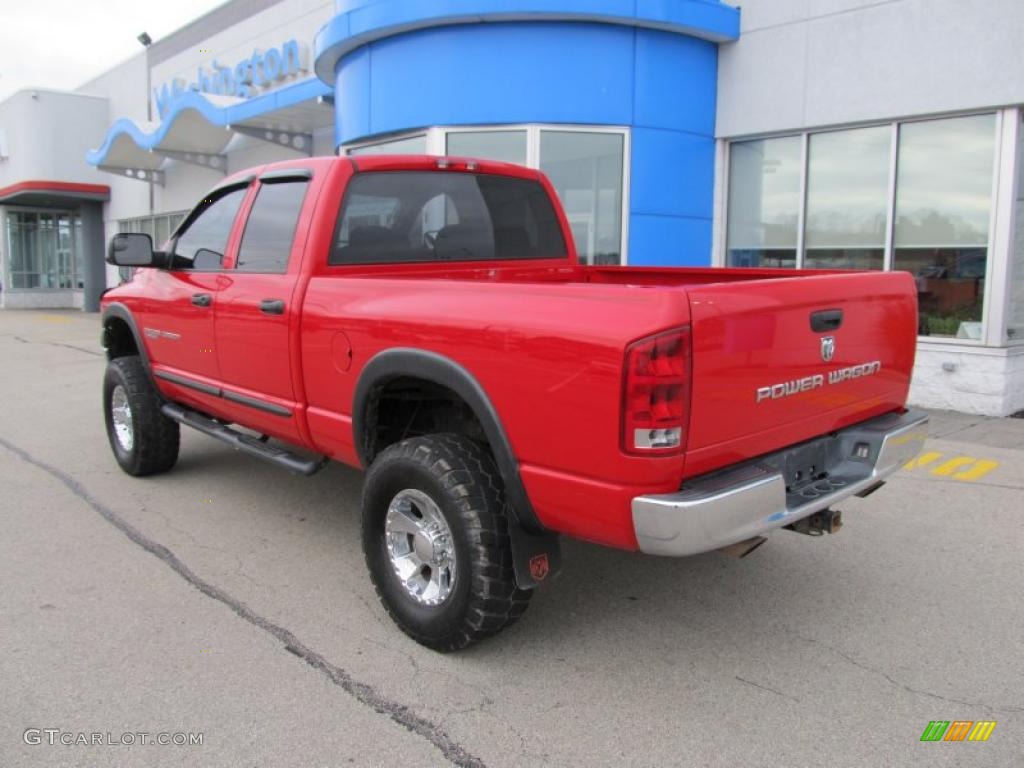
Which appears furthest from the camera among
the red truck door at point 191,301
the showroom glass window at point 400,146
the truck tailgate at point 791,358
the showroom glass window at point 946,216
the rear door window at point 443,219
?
the showroom glass window at point 400,146

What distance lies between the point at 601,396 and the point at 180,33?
2180cm

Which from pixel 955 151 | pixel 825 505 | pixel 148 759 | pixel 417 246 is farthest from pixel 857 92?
pixel 148 759

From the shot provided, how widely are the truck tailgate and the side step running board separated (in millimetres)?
2134

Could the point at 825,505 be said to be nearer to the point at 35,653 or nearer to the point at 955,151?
the point at 35,653

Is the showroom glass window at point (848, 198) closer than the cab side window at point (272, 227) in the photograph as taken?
No

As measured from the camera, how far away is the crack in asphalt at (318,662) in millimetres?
2754

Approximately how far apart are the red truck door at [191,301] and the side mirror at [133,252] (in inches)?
5.2

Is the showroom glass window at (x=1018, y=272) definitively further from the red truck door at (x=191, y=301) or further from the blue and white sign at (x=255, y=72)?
the blue and white sign at (x=255, y=72)

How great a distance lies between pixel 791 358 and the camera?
9.96 feet

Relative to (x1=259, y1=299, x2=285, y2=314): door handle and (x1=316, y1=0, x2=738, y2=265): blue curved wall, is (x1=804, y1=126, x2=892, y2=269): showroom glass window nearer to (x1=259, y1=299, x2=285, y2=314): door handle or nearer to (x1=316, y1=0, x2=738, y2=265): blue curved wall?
(x1=316, y1=0, x2=738, y2=265): blue curved wall

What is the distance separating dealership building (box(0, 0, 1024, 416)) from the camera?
27.2 ft

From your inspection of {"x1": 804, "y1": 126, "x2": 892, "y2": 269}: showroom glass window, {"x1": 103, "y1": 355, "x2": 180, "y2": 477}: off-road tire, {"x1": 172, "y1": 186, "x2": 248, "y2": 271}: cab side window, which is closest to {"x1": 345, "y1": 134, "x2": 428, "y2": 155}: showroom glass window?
{"x1": 804, "y1": 126, "x2": 892, "y2": 269}: showroom glass window

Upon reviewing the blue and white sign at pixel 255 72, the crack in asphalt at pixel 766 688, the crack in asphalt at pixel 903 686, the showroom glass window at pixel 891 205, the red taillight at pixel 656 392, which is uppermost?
the blue and white sign at pixel 255 72

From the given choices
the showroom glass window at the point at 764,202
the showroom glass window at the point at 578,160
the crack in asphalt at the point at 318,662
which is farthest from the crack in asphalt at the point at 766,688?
the showroom glass window at the point at 764,202
